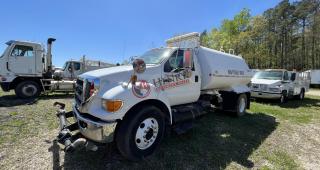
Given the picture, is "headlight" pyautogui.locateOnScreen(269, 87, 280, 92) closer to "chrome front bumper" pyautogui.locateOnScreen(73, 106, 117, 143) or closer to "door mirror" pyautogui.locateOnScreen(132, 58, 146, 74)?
"door mirror" pyautogui.locateOnScreen(132, 58, 146, 74)

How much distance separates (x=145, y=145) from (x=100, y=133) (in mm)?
950

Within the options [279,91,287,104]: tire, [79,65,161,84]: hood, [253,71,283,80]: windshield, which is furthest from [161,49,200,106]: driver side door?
[253,71,283,80]: windshield

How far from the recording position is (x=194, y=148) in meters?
4.64

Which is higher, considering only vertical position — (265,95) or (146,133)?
Answer: (265,95)

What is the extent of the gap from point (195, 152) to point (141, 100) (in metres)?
1.69

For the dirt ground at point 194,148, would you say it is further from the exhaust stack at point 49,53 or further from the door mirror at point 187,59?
the exhaust stack at point 49,53

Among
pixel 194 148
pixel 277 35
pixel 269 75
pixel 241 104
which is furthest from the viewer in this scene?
pixel 277 35

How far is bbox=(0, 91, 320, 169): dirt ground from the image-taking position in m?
3.87

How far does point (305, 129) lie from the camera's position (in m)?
6.88

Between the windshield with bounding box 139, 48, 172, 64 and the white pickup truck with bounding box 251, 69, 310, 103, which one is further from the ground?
the windshield with bounding box 139, 48, 172, 64

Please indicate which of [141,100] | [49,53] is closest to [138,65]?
[141,100]

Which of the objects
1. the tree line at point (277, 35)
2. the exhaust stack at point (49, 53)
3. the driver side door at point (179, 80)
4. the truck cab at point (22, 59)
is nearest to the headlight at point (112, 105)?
the driver side door at point (179, 80)

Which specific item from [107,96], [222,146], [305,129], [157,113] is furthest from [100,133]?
[305,129]

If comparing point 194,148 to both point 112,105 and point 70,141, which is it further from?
point 70,141
